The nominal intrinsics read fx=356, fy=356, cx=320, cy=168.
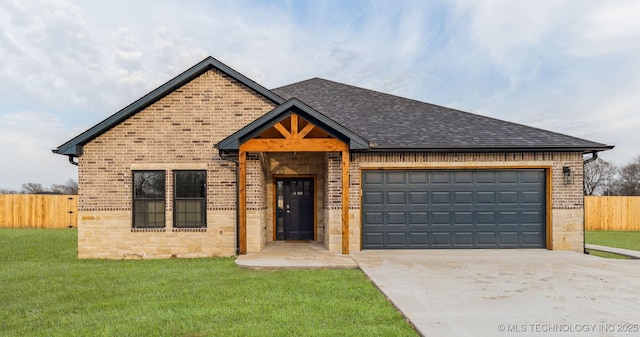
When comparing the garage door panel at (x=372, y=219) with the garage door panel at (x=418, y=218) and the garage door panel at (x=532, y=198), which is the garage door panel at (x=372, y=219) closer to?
the garage door panel at (x=418, y=218)

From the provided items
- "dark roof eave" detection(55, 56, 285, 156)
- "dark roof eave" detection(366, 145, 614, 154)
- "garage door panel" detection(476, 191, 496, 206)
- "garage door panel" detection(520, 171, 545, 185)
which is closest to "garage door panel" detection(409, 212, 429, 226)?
"garage door panel" detection(476, 191, 496, 206)

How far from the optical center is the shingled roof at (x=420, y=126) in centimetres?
1095

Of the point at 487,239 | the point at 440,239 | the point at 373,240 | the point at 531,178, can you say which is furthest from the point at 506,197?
the point at 373,240

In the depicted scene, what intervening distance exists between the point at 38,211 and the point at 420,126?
22783 mm

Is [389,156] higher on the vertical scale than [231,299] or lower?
higher

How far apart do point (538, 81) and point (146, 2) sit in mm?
18535

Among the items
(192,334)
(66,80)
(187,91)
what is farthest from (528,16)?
(66,80)

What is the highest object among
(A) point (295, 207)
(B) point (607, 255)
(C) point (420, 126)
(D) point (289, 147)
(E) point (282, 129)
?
(C) point (420, 126)

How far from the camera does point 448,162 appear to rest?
36.8 ft

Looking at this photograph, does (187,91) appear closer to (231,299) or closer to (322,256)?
(322,256)

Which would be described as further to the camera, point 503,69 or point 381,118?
point 503,69

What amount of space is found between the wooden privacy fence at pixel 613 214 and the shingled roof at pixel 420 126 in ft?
37.7

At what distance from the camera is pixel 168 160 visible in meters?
10.7

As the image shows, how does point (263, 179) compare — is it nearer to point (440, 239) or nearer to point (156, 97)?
point (156, 97)
